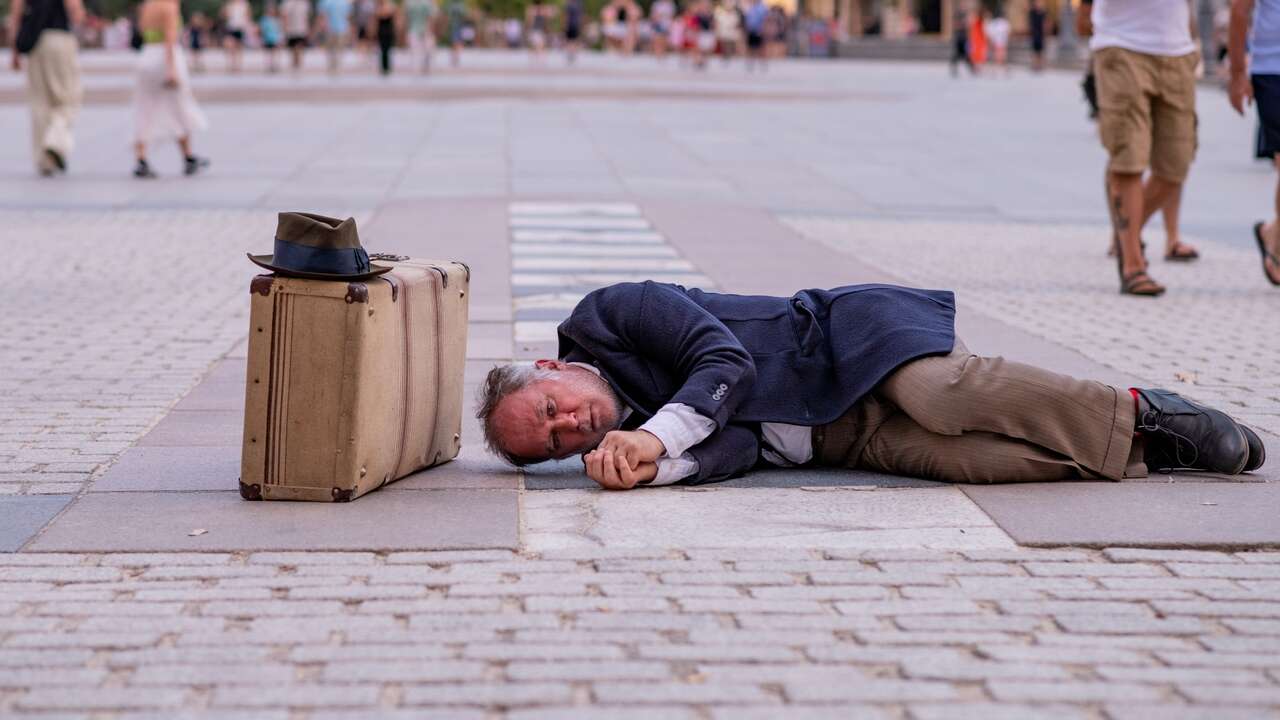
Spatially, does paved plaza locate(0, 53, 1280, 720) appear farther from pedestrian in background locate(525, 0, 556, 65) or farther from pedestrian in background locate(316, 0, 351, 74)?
pedestrian in background locate(525, 0, 556, 65)

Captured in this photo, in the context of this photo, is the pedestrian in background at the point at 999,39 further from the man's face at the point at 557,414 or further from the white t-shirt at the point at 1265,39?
the man's face at the point at 557,414

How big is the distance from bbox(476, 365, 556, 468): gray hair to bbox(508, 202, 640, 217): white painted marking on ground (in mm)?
7479

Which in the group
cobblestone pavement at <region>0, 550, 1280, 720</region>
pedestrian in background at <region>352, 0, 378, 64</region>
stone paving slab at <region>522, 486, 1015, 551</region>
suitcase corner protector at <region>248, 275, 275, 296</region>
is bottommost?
cobblestone pavement at <region>0, 550, 1280, 720</region>

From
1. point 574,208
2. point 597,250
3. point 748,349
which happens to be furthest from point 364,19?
point 748,349

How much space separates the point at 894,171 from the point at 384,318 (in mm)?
12585

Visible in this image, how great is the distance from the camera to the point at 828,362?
4656 millimetres

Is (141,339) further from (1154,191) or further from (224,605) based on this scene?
(1154,191)

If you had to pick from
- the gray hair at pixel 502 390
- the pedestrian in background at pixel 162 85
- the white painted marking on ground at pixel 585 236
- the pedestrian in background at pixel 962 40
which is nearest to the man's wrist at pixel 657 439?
the gray hair at pixel 502 390

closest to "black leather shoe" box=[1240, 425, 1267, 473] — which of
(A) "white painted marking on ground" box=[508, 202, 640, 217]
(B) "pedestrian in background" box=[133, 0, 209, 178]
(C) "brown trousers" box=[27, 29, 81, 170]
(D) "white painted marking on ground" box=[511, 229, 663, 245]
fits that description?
(D) "white painted marking on ground" box=[511, 229, 663, 245]

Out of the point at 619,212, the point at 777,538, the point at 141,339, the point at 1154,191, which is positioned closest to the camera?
the point at 777,538

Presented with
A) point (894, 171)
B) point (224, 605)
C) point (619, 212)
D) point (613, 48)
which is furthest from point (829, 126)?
point (613, 48)

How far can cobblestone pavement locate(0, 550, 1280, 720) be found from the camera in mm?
3002

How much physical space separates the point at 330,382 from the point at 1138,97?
5.45m

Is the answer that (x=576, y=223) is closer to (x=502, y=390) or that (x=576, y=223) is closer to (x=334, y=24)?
(x=502, y=390)
